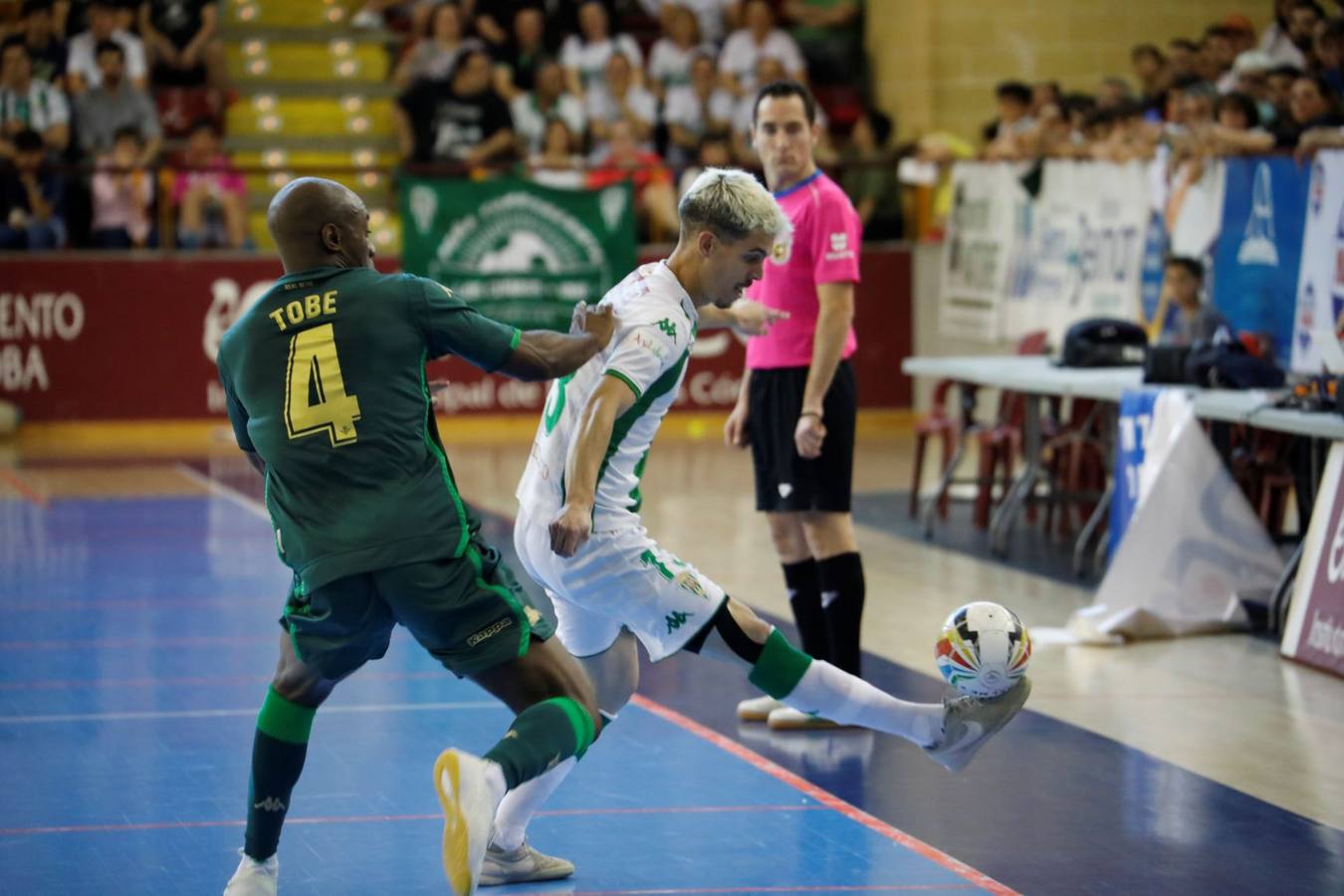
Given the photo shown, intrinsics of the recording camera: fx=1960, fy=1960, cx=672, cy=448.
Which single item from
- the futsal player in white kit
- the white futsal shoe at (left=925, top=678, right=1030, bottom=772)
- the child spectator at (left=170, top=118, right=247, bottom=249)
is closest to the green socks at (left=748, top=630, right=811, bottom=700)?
the futsal player in white kit

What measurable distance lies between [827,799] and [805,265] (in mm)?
1865

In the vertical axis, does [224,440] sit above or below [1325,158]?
below

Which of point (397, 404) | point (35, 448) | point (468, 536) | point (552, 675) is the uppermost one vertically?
point (397, 404)

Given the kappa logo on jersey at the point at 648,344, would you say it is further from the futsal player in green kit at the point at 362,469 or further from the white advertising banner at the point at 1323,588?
the white advertising banner at the point at 1323,588

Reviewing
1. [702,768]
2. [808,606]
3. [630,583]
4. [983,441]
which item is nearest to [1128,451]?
[983,441]

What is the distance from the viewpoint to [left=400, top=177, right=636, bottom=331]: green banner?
16.1 m

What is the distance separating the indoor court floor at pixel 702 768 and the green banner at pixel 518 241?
20.4ft

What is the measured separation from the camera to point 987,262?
1531cm

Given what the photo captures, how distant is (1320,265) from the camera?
10047 millimetres

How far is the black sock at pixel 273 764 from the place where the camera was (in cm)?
444

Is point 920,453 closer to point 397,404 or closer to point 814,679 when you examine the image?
point 814,679

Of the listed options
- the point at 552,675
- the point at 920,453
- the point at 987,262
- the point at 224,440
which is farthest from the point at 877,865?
the point at 224,440

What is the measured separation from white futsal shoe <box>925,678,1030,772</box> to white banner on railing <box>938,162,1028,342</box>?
32.2ft

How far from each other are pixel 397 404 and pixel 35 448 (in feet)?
39.4
